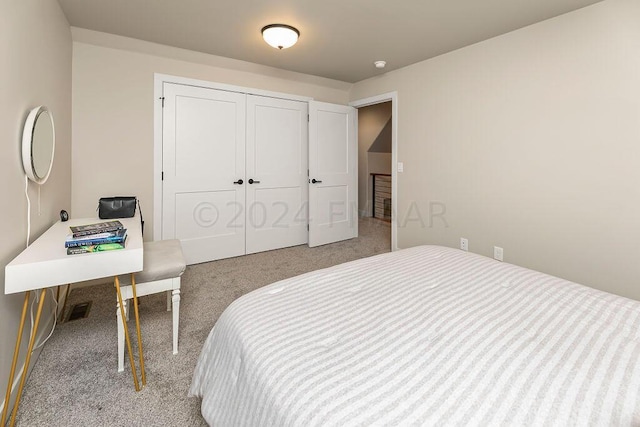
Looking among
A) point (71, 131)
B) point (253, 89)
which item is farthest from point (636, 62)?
point (71, 131)

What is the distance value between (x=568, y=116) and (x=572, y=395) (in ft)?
8.11

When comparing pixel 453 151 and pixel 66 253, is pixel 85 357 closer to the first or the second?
pixel 66 253

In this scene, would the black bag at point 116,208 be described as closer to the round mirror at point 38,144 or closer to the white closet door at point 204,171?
the round mirror at point 38,144

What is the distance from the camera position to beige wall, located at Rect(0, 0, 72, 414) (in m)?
1.38

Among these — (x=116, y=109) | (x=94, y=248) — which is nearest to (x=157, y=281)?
(x=94, y=248)

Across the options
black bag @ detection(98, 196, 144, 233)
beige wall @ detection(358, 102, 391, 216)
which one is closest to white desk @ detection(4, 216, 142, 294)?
black bag @ detection(98, 196, 144, 233)

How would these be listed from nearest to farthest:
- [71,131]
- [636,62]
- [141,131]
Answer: [636,62], [71,131], [141,131]

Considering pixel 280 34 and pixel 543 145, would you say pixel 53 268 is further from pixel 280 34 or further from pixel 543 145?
pixel 543 145

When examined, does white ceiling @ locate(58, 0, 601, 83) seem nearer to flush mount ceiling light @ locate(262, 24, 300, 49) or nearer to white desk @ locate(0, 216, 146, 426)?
flush mount ceiling light @ locate(262, 24, 300, 49)

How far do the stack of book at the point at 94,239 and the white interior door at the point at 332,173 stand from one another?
9.01 ft

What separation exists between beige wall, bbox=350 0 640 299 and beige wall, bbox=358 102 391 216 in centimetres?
264

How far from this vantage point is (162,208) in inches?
126

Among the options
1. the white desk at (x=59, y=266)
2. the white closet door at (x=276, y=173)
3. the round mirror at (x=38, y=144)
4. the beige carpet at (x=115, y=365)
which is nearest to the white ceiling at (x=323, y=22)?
the white closet door at (x=276, y=173)

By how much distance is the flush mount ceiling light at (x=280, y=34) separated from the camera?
2557 mm
